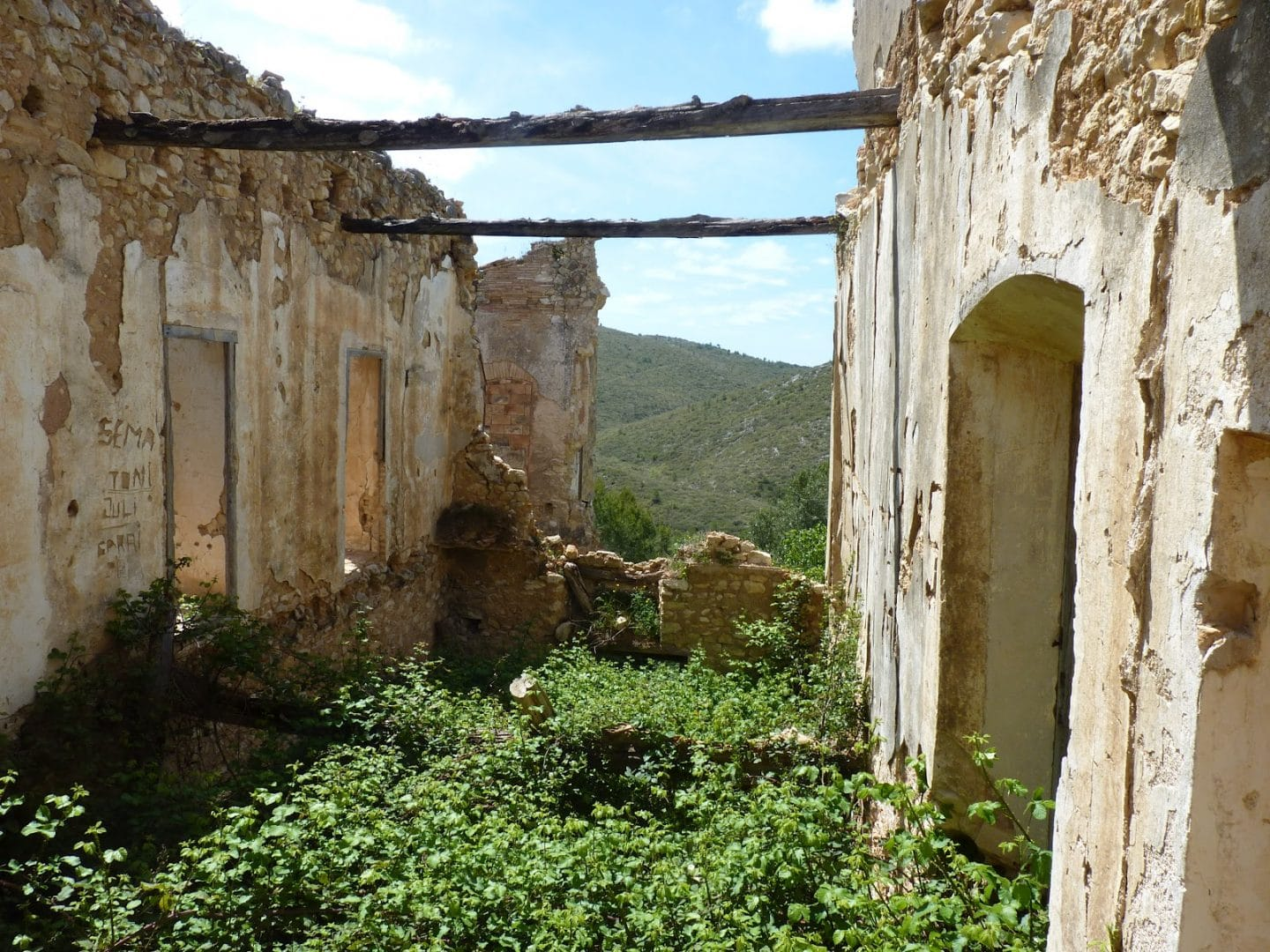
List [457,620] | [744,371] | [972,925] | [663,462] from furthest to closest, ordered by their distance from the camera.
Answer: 1. [744,371]
2. [663,462]
3. [457,620]
4. [972,925]

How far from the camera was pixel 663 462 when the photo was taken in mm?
30672

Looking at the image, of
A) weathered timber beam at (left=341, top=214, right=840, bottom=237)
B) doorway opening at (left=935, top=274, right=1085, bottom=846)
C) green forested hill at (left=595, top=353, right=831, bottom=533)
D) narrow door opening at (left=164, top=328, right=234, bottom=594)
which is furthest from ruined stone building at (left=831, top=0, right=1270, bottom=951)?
green forested hill at (left=595, top=353, right=831, bottom=533)

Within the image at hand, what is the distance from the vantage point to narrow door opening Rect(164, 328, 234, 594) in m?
5.38

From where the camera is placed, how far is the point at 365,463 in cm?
767

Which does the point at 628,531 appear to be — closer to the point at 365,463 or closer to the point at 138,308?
the point at 365,463

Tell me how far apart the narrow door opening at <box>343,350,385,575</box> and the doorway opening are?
570 centimetres

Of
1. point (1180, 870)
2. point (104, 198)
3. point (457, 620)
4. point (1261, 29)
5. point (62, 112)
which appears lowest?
point (457, 620)

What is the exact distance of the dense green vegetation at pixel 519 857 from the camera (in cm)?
261

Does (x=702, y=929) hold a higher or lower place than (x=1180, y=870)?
lower

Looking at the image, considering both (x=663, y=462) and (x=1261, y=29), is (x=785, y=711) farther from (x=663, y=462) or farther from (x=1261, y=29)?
(x=663, y=462)

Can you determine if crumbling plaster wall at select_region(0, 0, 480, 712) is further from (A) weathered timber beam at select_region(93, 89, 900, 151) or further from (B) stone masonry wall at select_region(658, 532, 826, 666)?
(B) stone masonry wall at select_region(658, 532, 826, 666)

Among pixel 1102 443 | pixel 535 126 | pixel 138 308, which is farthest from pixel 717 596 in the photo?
pixel 1102 443

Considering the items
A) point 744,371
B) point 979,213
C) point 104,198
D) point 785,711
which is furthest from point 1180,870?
point 744,371

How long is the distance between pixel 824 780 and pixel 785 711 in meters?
0.78
